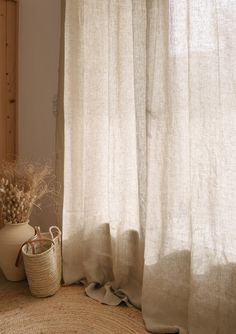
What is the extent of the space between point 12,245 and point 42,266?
0.26 metres

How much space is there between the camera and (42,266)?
71.9 inches

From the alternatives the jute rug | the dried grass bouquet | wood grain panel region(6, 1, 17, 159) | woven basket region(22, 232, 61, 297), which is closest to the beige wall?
wood grain panel region(6, 1, 17, 159)

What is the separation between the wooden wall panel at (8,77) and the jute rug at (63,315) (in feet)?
3.55

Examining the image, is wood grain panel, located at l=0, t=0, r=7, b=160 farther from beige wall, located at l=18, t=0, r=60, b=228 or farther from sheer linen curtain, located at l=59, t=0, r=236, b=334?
sheer linen curtain, located at l=59, t=0, r=236, b=334

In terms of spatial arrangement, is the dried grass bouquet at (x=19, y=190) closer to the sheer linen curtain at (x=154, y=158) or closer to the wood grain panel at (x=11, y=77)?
the sheer linen curtain at (x=154, y=158)

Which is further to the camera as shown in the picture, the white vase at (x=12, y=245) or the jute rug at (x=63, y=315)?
the white vase at (x=12, y=245)

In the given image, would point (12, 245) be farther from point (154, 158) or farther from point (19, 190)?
point (154, 158)

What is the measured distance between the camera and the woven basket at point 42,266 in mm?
1820

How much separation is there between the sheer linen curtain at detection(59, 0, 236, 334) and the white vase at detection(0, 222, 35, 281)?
25cm

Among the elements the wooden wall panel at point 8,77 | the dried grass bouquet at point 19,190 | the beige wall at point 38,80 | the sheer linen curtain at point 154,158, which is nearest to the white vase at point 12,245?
the dried grass bouquet at point 19,190

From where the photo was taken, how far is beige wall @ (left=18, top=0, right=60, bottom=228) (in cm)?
226

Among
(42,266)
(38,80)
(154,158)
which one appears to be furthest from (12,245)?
(38,80)

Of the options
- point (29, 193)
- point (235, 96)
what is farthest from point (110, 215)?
point (235, 96)

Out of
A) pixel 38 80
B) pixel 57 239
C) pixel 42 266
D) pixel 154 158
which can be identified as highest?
pixel 38 80
